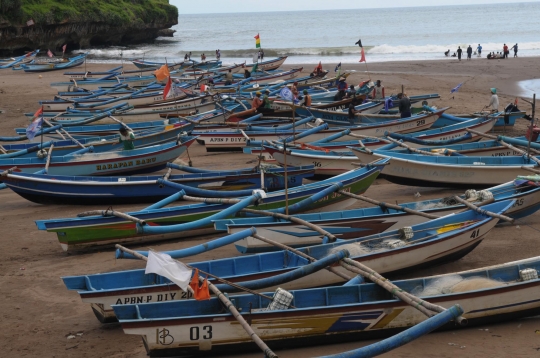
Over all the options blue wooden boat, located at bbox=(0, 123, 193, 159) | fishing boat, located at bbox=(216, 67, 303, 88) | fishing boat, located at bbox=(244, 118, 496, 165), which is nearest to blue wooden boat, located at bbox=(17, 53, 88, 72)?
fishing boat, located at bbox=(216, 67, 303, 88)

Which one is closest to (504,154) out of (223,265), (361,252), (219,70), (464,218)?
(464,218)

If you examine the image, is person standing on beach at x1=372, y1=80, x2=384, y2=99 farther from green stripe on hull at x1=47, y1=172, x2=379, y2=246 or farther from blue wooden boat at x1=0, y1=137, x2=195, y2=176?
green stripe on hull at x1=47, y1=172, x2=379, y2=246

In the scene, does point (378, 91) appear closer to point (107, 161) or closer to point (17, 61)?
point (107, 161)

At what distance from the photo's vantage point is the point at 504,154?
16.4 meters

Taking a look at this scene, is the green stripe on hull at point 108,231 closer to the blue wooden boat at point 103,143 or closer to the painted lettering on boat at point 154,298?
the painted lettering on boat at point 154,298

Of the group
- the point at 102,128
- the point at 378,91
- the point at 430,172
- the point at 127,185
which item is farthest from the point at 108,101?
the point at 430,172

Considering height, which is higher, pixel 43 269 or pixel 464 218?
pixel 464 218

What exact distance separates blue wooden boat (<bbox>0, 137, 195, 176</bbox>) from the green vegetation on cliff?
40.3m

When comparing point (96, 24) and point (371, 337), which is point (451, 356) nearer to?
point (371, 337)

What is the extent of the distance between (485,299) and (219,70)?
→ 32.1 meters

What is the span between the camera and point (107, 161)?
16.9 meters

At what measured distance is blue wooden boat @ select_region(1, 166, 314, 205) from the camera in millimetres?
14422

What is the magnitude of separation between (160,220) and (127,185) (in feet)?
8.84

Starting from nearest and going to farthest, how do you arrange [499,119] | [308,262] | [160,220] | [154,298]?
[154,298]
[308,262]
[160,220]
[499,119]
